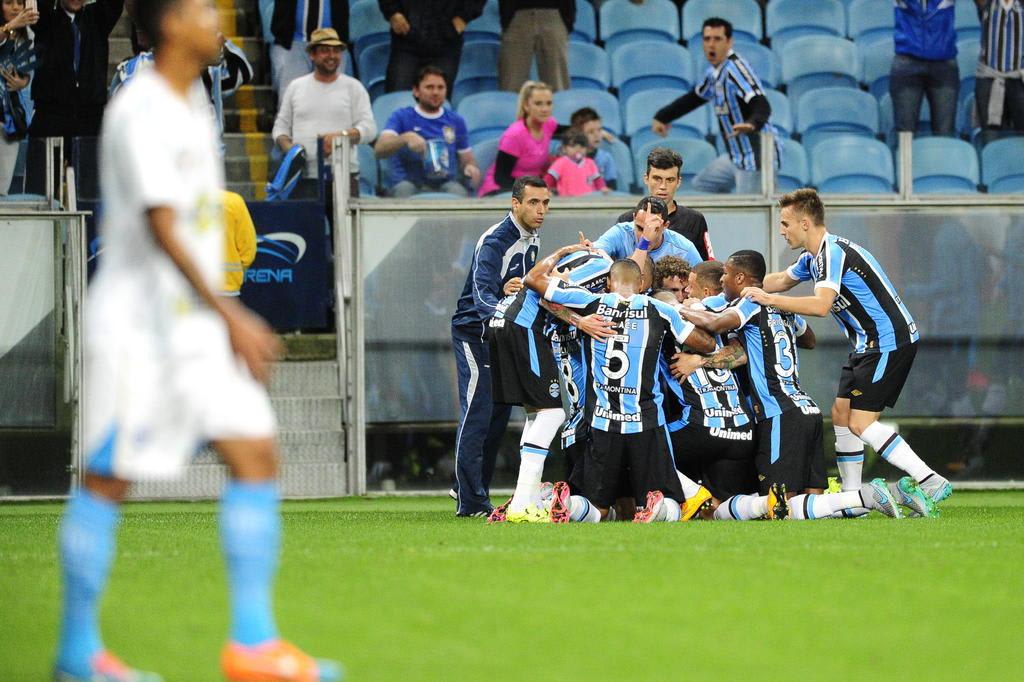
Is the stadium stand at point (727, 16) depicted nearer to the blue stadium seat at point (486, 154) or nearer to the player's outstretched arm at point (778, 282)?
the blue stadium seat at point (486, 154)

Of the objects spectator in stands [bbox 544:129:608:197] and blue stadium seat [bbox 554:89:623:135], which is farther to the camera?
blue stadium seat [bbox 554:89:623:135]

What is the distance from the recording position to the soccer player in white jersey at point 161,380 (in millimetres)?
3502

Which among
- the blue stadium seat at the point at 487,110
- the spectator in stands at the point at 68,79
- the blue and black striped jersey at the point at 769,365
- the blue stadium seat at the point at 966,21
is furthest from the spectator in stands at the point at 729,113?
the spectator in stands at the point at 68,79

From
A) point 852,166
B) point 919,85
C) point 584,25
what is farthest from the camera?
point 584,25

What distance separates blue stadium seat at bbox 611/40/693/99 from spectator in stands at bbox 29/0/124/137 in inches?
212

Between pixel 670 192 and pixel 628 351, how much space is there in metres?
1.72

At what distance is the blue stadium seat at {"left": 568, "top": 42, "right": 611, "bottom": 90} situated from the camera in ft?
50.6

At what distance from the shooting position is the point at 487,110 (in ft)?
45.1

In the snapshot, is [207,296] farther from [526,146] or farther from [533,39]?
[533,39]

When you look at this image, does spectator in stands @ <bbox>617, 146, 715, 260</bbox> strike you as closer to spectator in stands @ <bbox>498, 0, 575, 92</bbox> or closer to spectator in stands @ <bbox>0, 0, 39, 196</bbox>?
spectator in stands @ <bbox>498, 0, 575, 92</bbox>

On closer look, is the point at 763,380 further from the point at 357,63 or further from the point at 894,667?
the point at 357,63

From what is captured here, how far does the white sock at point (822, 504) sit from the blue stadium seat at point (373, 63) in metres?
7.70

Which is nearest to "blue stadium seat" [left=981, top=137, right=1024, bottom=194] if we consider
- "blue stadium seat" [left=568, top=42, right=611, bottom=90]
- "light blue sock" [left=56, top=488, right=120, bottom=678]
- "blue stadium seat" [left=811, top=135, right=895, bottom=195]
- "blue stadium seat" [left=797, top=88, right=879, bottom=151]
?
"blue stadium seat" [left=811, top=135, right=895, bottom=195]

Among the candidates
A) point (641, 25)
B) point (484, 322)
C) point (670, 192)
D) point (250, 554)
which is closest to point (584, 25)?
point (641, 25)
